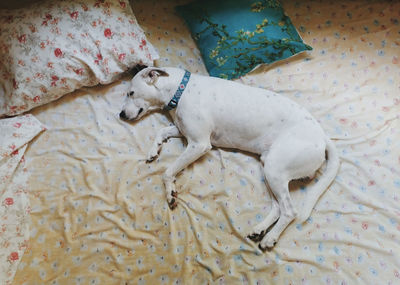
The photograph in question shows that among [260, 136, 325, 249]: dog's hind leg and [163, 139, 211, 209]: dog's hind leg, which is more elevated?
[163, 139, 211, 209]: dog's hind leg

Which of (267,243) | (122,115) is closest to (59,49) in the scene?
(122,115)

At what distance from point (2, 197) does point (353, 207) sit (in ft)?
5.29

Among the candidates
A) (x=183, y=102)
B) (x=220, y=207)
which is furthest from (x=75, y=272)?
(x=183, y=102)

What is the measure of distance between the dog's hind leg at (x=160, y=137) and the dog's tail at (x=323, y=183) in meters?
0.73

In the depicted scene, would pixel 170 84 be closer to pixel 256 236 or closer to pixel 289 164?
pixel 289 164

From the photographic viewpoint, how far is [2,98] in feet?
5.95

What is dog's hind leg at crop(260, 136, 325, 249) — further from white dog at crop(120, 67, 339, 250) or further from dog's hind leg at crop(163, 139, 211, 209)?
dog's hind leg at crop(163, 139, 211, 209)

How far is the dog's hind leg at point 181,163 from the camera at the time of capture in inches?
63.4

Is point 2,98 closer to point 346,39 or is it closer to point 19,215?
point 19,215

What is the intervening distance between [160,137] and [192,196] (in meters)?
0.37

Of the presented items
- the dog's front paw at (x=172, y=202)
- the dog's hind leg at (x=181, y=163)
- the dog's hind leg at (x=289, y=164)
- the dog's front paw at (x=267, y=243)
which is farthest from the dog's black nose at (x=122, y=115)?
the dog's front paw at (x=267, y=243)

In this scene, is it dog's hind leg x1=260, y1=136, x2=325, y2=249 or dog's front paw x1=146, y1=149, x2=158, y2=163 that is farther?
dog's front paw x1=146, y1=149, x2=158, y2=163

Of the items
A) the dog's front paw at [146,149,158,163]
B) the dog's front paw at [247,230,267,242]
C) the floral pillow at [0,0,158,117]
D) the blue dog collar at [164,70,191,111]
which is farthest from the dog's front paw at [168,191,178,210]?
the floral pillow at [0,0,158,117]

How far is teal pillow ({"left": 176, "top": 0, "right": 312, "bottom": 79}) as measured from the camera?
2018 mm
